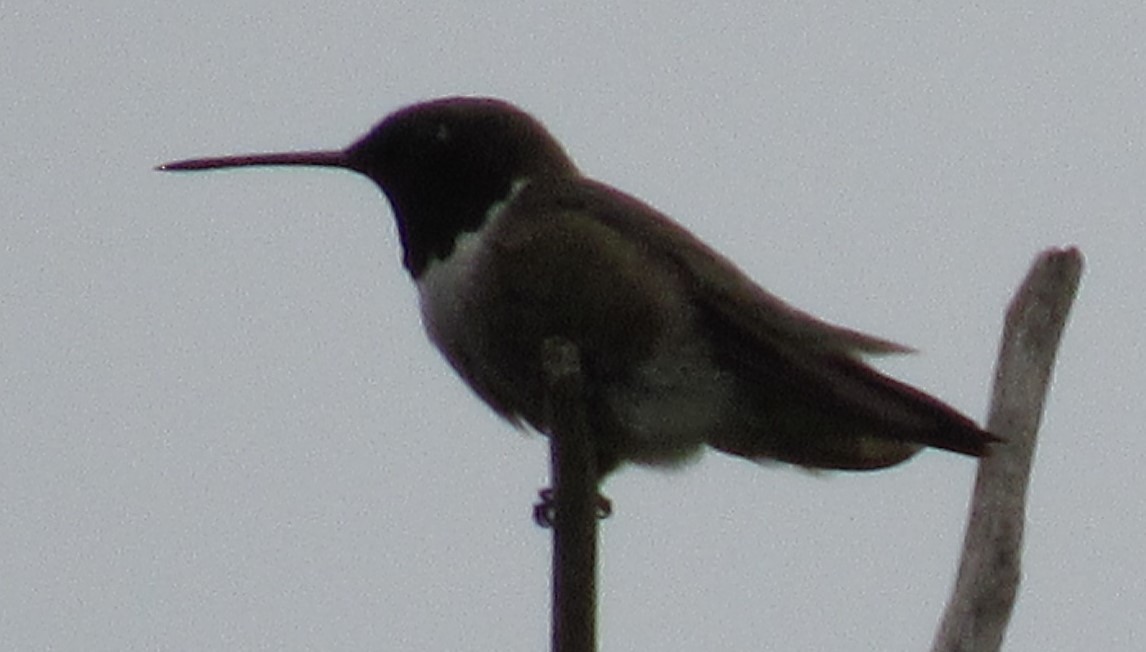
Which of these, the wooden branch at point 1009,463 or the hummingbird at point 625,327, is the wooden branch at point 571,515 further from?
the hummingbird at point 625,327

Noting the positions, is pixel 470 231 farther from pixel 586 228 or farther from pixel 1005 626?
pixel 1005 626

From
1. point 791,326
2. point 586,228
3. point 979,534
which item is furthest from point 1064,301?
point 586,228

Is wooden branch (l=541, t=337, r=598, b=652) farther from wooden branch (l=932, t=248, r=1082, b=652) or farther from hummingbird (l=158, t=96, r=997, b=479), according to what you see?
hummingbird (l=158, t=96, r=997, b=479)

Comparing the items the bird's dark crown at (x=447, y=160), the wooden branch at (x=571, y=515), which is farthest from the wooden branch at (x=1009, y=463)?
the bird's dark crown at (x=447, y=160)

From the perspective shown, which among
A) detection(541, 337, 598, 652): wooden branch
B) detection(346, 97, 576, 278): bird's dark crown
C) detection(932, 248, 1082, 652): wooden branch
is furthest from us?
detection(346, 97, 576, 278): bird's dark crown

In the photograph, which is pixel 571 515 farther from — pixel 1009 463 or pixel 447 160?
pixel 447 160

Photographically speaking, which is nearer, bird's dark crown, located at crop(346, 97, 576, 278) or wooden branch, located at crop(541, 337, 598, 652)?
wooden branch, located at crop(541, 337, 598, 652)

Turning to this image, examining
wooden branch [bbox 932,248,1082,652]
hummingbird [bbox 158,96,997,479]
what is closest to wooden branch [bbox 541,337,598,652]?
wooden branch [bbox 932,248,1082,652]

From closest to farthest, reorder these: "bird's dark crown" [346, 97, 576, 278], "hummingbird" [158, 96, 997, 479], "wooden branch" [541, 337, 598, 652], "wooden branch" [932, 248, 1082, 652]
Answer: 1. "wooden branch" [541, 337, 598, 652]
2. "wooden branch" [932, 248, 1082, 652]
3. "hummingbird" [158, 96, 997, 479]
4. "bird's dark crown" [346, 97, 576, 278]
